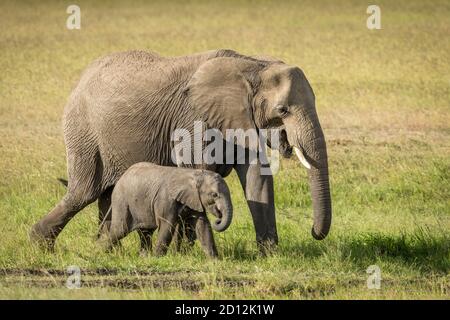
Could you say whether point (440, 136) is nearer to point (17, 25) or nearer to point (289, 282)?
point (289, 282)

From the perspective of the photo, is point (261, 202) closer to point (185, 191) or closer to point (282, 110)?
point (185, 191)

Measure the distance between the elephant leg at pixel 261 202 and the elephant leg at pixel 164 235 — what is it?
2.61 ft

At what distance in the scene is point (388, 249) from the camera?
1300 cm

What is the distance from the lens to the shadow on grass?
12.5m

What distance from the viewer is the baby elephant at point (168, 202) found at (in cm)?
1204

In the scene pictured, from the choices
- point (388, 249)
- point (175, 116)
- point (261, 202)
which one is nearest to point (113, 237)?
point (175, 116)

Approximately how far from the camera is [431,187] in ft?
55.1

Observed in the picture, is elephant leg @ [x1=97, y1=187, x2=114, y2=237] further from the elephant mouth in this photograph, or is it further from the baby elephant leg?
the elephant mouth

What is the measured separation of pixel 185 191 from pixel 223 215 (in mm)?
452

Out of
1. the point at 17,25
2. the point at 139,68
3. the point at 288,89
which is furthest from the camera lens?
the point at 17,25

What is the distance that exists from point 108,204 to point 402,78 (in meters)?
15.3

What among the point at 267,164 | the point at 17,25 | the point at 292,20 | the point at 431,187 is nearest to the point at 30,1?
the point at 17,25

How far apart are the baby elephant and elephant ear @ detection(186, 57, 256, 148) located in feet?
2.23

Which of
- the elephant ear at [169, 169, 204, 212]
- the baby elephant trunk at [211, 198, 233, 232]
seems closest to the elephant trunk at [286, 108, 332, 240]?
the baby elephant trunk at [211, 198, 233, 232]
